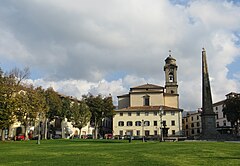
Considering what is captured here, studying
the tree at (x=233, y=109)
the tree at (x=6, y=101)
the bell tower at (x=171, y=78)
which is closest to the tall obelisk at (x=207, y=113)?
the tree at (x=233, y=109)

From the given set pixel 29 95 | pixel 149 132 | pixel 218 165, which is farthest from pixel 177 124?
pixel 218 165

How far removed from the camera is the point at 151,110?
279 ft

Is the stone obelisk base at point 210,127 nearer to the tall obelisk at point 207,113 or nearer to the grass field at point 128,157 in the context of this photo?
the tall obelisk at point 207,113

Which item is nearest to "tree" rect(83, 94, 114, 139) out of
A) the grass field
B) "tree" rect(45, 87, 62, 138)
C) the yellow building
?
the yellow building

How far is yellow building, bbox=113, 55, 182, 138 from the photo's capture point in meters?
83.3

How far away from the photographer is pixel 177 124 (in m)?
82.9

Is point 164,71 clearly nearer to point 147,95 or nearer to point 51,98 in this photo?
point 147,95

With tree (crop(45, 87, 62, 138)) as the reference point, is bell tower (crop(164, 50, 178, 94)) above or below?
above

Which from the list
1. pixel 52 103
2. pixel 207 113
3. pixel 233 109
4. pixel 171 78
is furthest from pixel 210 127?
pixel 171 78

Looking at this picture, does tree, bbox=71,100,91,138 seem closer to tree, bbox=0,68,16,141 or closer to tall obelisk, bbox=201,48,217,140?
tree, bbox=0,68,16,141

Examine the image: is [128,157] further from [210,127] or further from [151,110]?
→ [151,110]

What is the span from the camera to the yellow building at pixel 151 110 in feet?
273

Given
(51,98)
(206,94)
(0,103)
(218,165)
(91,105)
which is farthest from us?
(91,105)

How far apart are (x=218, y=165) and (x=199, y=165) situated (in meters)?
0.86
